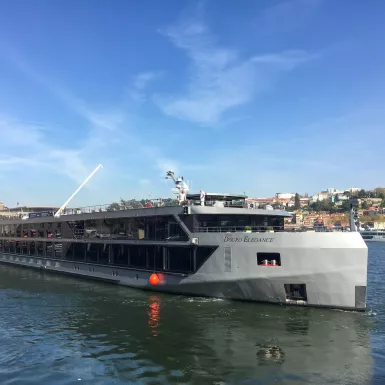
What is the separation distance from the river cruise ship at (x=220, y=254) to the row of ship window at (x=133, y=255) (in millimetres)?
66

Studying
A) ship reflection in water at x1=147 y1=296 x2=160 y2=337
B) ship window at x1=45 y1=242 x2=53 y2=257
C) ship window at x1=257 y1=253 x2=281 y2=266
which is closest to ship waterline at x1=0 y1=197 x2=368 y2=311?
ship window at x1=257 y1=253 x2=281 y2=266

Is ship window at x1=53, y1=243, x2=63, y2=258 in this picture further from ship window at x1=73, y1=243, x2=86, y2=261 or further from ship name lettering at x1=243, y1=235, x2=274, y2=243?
ship name lettering at x1=243, y1=235, x2=274, y2=243

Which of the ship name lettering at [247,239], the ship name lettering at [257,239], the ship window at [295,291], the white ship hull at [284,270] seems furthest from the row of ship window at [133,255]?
the ship window at [295,291]

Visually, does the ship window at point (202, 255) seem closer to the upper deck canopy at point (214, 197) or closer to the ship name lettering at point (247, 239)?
the ship name lettering at point (247, 239)

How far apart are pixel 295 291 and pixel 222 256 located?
4.40 meters

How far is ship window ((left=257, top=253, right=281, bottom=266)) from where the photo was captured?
21.2 m

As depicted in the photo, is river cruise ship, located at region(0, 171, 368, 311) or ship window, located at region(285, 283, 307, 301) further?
ship window, located at region(285, 283, 307, 301)

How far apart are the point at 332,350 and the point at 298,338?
167cm

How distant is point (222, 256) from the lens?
2267 cm

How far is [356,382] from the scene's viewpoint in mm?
12102

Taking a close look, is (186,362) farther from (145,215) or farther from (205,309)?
(145,215)

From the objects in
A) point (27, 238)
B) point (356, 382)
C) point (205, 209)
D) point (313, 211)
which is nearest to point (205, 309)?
point (205, 209)

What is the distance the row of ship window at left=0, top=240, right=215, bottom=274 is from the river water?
2.34m

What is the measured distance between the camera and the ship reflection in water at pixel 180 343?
42.0 feet
